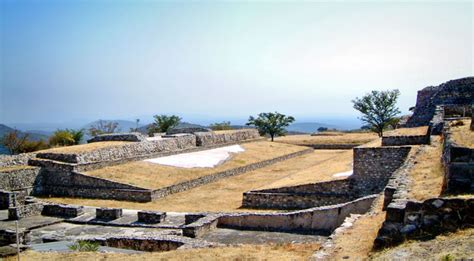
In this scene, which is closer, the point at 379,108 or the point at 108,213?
the point at 108,213

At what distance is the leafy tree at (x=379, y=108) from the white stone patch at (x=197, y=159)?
18.3 m

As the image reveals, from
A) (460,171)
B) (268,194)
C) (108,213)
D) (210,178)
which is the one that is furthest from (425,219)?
(210,178)

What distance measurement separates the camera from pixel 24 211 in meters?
21.3

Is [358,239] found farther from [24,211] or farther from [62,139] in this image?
[62,139]

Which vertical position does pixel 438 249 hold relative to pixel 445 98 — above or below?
below

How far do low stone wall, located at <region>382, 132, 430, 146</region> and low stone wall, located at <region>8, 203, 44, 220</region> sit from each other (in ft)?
57.2

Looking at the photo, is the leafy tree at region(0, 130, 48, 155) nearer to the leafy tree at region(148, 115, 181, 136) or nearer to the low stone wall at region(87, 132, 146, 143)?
the low stone wall at region(87, 132, 146, 143)

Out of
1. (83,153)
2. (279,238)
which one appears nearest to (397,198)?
(279,238)

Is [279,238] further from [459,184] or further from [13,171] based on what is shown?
[13,171]

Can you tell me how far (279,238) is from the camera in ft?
50.8

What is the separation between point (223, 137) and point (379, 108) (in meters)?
18.4

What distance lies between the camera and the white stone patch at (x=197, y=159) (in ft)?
107

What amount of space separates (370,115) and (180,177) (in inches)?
1142

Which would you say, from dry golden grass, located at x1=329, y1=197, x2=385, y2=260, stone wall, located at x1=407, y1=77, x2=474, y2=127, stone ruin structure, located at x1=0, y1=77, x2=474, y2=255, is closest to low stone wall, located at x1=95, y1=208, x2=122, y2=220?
stone ruin structure, located at x1=0, y1=77, x2=474, y2=255
